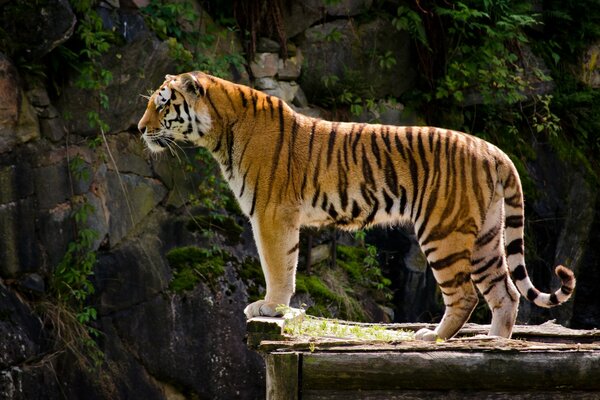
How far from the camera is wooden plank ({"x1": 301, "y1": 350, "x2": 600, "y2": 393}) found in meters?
5.16

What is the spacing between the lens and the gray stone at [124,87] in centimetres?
884

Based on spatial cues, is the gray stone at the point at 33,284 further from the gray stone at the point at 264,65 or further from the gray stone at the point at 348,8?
the gray stone at the point at 348,8

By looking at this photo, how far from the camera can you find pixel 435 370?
17.0ft

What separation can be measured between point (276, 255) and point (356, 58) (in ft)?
16.0

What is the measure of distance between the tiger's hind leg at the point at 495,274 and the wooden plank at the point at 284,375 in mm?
1672

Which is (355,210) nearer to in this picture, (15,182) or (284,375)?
(284,375)

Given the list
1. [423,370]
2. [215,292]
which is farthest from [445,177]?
[215,292]

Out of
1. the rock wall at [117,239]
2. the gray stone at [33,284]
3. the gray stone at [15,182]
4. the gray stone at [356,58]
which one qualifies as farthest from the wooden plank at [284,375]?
the gray stone at [356,58]

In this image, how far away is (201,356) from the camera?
886 centimetres

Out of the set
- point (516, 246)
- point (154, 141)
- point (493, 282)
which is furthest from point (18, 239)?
point (516, 246)

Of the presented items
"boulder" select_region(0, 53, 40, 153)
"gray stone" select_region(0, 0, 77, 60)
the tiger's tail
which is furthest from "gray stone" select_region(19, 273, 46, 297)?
the tiger's tail

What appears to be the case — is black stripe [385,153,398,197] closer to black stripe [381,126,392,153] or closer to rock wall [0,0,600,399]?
black stripe [381,126,392,153]

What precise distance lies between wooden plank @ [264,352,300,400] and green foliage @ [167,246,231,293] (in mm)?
3805

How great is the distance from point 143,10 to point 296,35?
1.84 m
